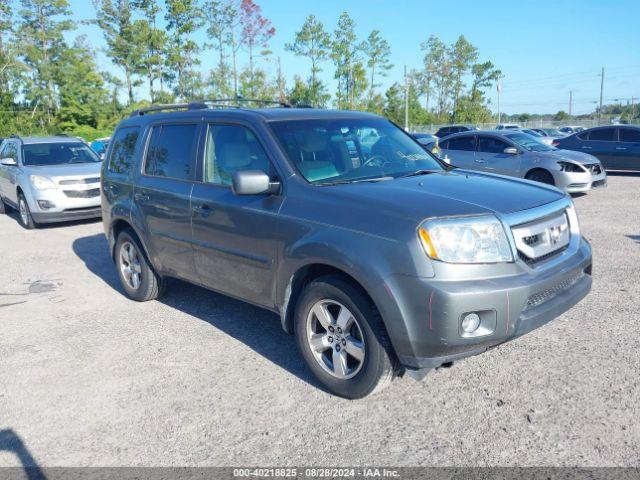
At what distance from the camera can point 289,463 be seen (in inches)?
119

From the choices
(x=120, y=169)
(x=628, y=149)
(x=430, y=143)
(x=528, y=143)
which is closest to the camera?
(x=120, y=169)

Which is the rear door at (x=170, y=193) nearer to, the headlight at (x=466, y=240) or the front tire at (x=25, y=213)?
the headlight at (x=466, y=240)

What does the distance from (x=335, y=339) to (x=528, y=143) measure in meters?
10.5

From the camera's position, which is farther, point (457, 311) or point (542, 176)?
point (542, 176)

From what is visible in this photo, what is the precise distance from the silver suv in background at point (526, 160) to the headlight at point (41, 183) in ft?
28.6

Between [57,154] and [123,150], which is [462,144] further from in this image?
[123,150]

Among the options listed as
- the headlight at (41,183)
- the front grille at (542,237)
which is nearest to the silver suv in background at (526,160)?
the front grille at (542,237)

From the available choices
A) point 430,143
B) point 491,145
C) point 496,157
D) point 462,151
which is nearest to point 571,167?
point 496,157

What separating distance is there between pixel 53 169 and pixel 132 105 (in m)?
43.8

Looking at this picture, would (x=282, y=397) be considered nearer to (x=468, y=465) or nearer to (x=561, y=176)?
(x=468, y=465)

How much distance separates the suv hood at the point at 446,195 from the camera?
330 cm

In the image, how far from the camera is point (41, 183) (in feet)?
34.4

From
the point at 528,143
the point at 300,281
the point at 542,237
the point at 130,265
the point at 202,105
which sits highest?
the point at 202,105

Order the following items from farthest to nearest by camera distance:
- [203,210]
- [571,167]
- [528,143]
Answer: [528,143]
[571,167]
[203,210]
